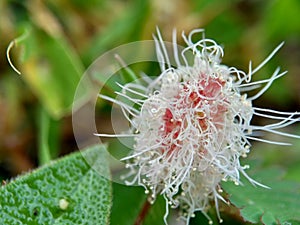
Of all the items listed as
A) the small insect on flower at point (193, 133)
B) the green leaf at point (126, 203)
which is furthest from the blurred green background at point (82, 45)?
the small insect on flower at point (193, 133)

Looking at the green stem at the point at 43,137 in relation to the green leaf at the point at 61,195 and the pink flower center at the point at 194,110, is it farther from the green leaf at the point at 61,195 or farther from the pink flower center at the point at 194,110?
the pink flower center at the point at 194,110

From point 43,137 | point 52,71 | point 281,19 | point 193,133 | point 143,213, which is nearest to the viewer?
point 193,133

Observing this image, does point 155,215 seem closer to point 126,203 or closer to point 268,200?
point 126,203

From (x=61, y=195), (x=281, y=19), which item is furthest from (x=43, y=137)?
(x=281, y=19)

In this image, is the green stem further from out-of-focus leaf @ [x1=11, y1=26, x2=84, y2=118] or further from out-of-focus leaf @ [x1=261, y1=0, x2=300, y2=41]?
out-of-focus leaf @ [x1=261, y1=0, x2=300, y2=41]

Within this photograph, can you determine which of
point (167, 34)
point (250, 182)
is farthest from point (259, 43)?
point (250, 182)

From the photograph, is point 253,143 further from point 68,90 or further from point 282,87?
point 68,90

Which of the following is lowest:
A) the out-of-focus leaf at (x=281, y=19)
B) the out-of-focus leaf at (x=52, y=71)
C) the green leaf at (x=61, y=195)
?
the green leaf at (x=61, y=195)
